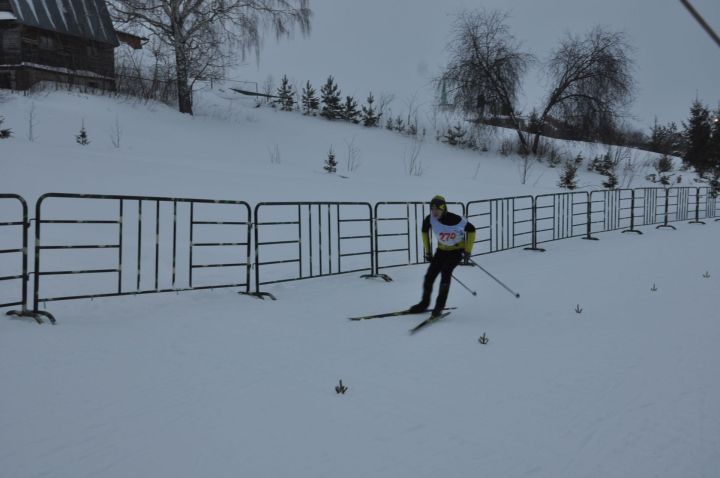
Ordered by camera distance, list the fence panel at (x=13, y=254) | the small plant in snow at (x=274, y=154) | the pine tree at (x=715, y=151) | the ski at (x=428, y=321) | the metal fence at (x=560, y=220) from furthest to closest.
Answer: the pine tree at (x=715, y=151), the small plant in snow at (x=274, y=154), the metal fence at (x=560, y=220), the ski at (x=428, y=321), the fence panel at (x=13, y=254)

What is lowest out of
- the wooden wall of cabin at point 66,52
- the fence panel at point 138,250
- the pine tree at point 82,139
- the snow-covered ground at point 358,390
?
the snow-covered ground at point 358,390

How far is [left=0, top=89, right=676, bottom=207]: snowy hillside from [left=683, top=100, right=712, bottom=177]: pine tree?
33.7ft

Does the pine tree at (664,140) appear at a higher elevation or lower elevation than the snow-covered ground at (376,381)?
higher

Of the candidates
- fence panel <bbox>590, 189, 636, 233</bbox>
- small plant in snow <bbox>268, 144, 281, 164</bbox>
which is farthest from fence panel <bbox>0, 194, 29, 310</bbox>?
fence panel <bbox>590, 189, 636, 233</bbox>

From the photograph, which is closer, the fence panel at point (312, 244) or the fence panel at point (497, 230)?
the fence panel at point (312, 244)

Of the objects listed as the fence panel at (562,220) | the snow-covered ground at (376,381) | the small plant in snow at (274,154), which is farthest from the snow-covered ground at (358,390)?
the small plant in snow at (274,154)

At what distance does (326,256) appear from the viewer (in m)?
12.2

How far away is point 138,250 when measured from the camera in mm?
7211

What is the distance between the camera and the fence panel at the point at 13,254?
616 centimetres

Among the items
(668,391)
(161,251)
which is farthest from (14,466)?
(161,251)

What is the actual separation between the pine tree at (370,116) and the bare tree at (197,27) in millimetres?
9820

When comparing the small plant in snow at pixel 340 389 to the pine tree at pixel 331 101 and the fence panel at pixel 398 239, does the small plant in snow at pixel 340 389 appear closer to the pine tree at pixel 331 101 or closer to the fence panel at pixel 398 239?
the fence panel at pixel 398 239

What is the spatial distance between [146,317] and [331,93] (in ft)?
98.2

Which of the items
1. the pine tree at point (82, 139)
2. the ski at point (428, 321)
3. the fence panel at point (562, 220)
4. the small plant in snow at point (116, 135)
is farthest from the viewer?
the small plant in snow at point (116, 135)
